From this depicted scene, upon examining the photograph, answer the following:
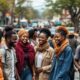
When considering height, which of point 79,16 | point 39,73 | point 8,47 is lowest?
point 79,16

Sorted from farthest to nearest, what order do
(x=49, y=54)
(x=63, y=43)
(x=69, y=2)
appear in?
(x=69, y=2)
(x=49, y=54)
(x=63, y=43)

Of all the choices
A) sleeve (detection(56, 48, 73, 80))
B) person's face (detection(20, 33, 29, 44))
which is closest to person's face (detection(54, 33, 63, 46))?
sleeve (detection(56, 48, 73, 80))

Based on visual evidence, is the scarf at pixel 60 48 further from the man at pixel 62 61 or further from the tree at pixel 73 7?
the tree at pixel 73 7

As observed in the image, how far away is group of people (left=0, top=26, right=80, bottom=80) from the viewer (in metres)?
7.53

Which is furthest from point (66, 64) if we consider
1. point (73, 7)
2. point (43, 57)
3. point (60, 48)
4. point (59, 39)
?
point (73, 7)

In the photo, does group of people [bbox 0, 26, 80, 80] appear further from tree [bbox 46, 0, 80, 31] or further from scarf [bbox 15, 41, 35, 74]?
tree [bbox 46, 0, 80, 31]

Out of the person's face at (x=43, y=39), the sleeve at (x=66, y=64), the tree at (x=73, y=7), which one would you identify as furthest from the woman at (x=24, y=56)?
the tree at (x=73, y=7)

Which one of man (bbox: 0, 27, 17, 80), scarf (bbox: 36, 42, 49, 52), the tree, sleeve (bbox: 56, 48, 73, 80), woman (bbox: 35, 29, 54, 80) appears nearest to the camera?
sleeve (bbox: 56, 48, 73, 80)

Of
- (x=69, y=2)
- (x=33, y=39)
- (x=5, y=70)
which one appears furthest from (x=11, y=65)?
(x=69, y=2)

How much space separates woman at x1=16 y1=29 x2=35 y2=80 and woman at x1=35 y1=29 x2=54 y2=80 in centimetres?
19

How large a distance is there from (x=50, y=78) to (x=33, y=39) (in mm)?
3242

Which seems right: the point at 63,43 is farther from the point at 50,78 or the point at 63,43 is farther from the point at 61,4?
the point at 61,4

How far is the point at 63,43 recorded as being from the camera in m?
7.54

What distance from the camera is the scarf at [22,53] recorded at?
27.3 ft
